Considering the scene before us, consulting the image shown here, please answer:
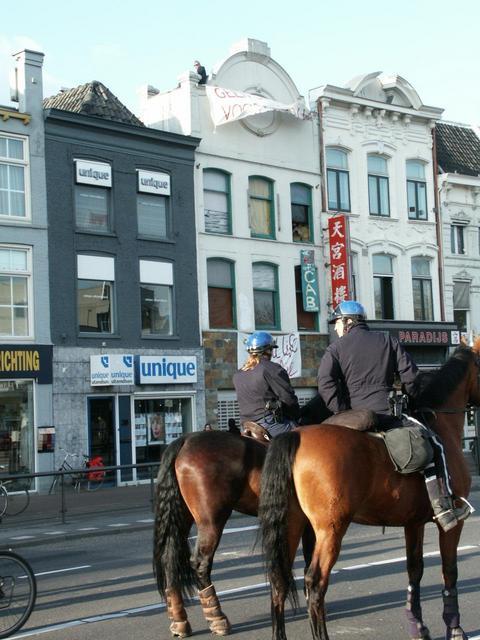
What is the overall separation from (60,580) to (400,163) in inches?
1088

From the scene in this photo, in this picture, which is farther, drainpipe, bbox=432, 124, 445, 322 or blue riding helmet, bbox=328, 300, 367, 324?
drainpipe, bbox=432, 124, 445, 322

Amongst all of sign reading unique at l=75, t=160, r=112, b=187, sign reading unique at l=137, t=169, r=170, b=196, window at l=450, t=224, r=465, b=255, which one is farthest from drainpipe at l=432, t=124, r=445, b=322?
sign reading unique at l=75, t=160, r=112, b=187

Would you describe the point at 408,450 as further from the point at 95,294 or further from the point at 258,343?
the point at 95,294

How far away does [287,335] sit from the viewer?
102ft

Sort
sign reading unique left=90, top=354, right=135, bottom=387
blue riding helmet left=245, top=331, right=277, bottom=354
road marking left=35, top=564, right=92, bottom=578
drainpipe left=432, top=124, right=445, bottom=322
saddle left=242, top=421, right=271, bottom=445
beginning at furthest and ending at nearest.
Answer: drainpipe left=432, top=124, right=445, bottom=322 < sign reading unique left=90, top=354, right=135, bottom=387 < road marking left=35, top=564, right=92, bottom=578 < blue riding helmet left=245, top=331, right=277, bottom=354 < saddle left=242, top=421, right=271, bottom=445

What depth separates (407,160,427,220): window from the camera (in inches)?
1430

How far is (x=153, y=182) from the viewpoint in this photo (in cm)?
2867

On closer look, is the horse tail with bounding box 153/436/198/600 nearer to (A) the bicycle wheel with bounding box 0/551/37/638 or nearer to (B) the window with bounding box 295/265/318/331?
(A) the bicycle wheel with bounding box 0/551/37/638

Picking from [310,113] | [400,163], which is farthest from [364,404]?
[400,163]

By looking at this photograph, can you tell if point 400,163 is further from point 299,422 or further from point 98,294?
point 299,422

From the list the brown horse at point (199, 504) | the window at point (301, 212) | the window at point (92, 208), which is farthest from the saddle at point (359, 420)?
the window at point (301, 212)

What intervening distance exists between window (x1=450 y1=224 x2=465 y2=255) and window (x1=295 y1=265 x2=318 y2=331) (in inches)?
317

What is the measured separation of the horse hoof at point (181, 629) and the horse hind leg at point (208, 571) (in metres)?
0.18

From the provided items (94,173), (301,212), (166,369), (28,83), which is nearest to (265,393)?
(166,369)
